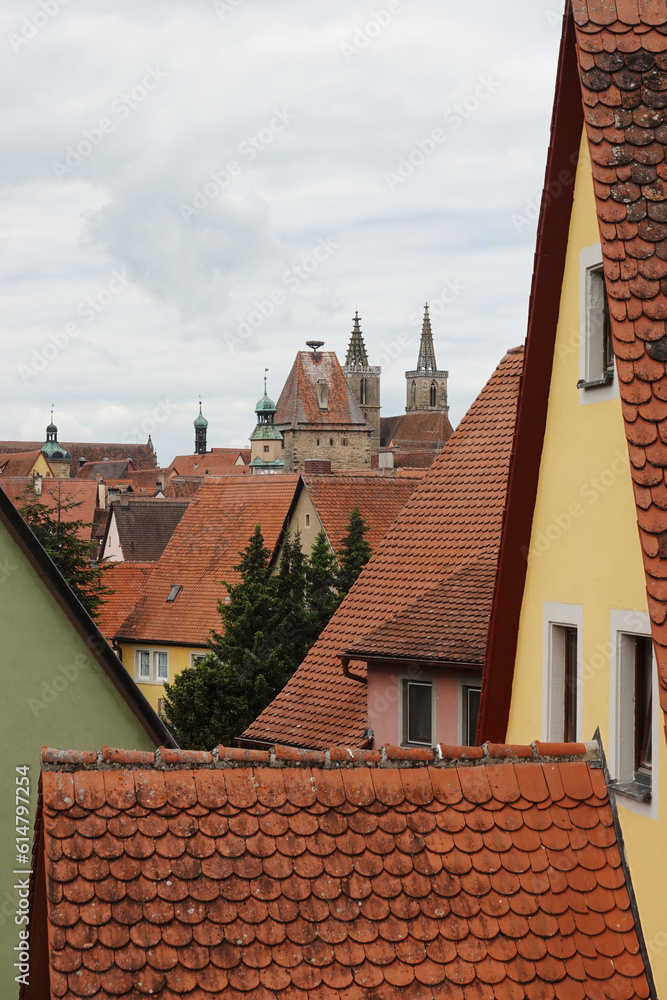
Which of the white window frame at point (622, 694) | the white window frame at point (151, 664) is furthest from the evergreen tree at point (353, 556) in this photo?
the white window frame at point (622, 694)

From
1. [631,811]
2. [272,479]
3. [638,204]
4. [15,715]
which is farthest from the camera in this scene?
[272,479]

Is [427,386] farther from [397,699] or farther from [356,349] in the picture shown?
[397,699]

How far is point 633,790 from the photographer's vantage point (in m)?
6.99

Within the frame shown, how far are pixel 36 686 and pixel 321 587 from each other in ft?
51.2

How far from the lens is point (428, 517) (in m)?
17.2

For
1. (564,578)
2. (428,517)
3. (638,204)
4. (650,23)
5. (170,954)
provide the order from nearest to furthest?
(170,954), (638,204), (650,23), (564,578), (428,517)

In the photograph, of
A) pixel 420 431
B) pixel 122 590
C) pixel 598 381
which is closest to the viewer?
pixel 598 381

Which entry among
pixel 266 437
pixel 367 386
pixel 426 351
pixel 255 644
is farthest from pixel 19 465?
pixel 255 644

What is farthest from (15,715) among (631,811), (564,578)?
(631,811)

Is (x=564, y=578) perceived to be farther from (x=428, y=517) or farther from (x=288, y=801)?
(x=428, y=517)

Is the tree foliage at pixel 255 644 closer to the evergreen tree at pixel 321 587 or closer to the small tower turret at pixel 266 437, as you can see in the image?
the evergreen tree at pixel 321 587

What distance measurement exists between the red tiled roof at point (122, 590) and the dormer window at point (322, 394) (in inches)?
3010

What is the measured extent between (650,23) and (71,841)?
15.3ft

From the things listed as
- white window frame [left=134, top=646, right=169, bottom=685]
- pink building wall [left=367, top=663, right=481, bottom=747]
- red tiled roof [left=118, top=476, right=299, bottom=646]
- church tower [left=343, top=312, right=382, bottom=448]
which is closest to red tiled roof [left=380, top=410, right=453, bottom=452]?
church tower [left=343, top=312, right=382, bottom=448]
